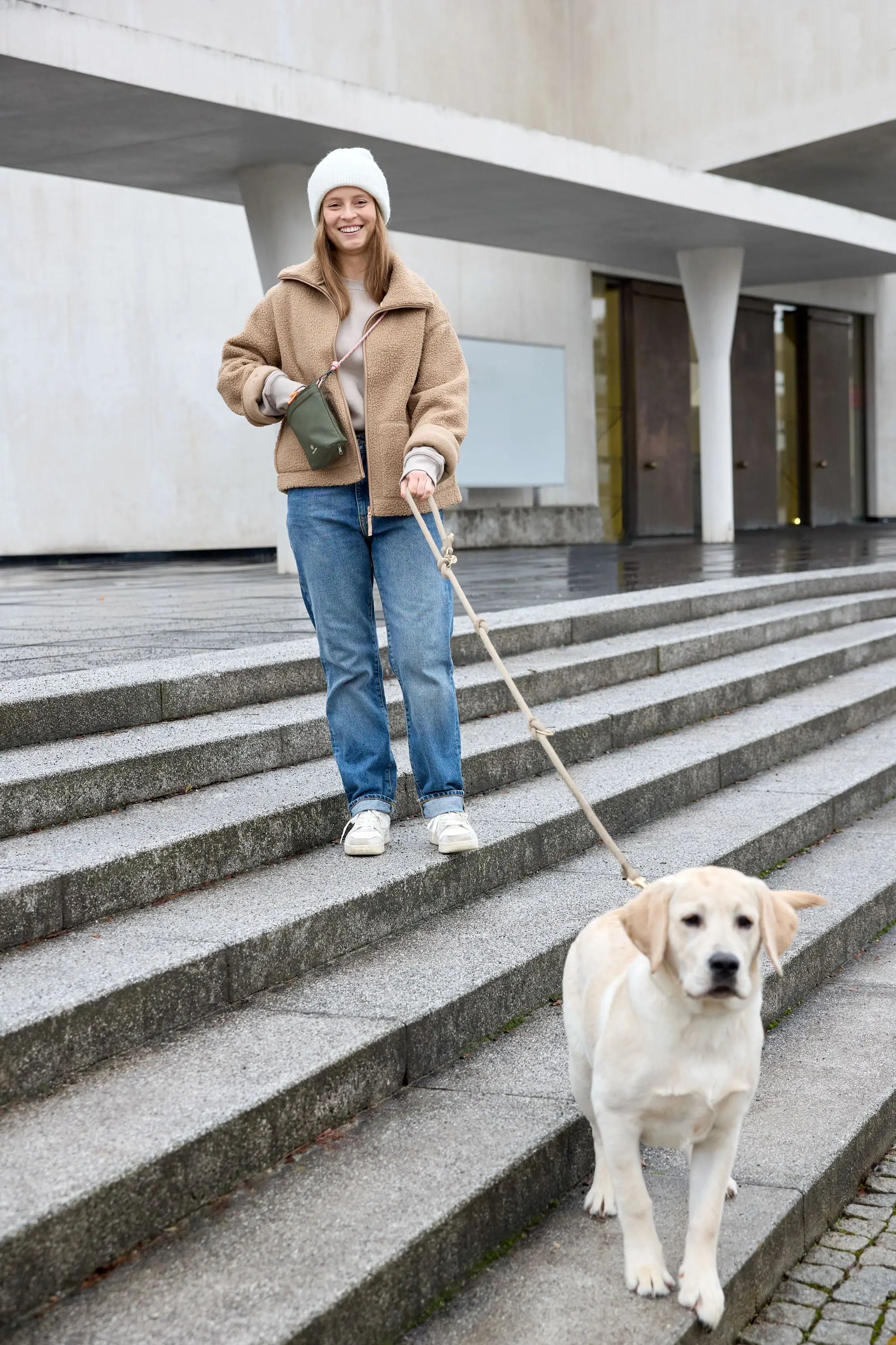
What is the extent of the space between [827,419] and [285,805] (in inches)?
1085

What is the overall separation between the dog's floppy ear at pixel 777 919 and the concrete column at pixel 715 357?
1808cm

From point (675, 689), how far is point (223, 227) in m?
14.2

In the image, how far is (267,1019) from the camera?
3582mm

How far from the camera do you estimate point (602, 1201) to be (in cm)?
327

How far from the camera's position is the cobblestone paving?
3066 mm

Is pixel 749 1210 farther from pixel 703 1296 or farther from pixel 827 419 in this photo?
pixel 827 419

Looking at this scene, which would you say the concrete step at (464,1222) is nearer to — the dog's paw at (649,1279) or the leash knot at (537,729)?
the dog's paw at (649,1279)

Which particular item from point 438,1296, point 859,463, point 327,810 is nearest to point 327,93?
point 327,810

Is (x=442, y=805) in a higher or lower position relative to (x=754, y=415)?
lower

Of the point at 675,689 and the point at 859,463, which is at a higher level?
the point at 859,463

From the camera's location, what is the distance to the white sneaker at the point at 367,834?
4562mm

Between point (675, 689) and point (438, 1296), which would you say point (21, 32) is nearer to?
point (675, 689)

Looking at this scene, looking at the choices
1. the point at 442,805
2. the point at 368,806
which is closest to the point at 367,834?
the point at 368,806

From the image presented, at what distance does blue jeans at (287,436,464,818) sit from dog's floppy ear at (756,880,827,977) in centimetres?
192
